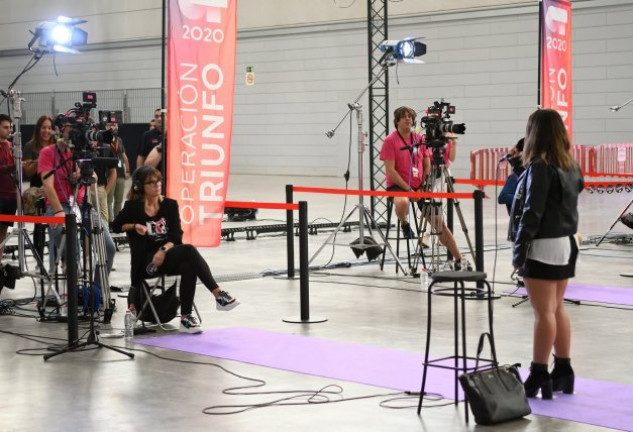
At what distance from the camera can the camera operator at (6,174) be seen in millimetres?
9188

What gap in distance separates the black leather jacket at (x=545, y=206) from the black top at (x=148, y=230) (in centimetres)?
299

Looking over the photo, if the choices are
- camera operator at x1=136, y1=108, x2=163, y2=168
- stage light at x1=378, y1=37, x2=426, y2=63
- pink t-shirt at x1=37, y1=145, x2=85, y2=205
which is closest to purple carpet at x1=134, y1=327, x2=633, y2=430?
pink t-shirt at x1=37, y1=145, x2=85, y2=205

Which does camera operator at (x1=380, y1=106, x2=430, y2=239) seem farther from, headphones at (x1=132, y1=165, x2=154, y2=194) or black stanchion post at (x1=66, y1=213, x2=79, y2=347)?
black stanchion post at (x1=66, y1=213, x2=79, y2=347)

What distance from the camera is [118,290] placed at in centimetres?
968

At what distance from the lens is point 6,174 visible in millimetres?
9211

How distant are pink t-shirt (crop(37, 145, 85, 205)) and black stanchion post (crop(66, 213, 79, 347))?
150cm

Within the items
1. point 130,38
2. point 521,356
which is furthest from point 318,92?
point 521,356

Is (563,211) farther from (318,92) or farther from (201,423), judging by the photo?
(318,92)

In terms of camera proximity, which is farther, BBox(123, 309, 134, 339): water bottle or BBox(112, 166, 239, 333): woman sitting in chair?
BBox(112, 166, 239, 333): woman sitting in chair

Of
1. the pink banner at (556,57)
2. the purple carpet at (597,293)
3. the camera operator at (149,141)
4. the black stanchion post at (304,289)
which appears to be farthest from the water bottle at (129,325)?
the camera operator at (149,141)

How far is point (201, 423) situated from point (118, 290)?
4.83 m

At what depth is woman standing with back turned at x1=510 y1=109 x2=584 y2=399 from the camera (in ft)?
17.5

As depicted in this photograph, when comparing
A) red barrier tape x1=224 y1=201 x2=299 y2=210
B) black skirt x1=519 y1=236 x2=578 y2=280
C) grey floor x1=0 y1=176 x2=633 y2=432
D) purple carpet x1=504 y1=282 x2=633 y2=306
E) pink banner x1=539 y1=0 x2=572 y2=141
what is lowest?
grey floor x1=0 y1=176 x2=633 y2=432

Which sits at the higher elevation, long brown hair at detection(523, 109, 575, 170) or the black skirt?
long brown hair at detection(523, 109, 575, 170)
